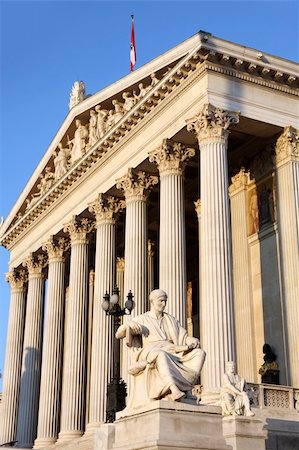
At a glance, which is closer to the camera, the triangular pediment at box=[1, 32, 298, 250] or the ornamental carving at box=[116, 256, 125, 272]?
the triangular pediment at box=[1, 32, 298, 250]

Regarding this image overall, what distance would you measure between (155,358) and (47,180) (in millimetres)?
32529

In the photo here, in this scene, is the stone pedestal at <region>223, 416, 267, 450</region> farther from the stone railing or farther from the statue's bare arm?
the stone railing

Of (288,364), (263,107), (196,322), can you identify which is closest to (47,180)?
(196,322)

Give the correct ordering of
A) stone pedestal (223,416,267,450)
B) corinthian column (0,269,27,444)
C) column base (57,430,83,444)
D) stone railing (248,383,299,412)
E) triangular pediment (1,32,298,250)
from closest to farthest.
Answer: stone pedestal (223,416,267,450), stone railing (248,383,299,412), triangular pediment (1,32,298,250), column base (57,430,83,444), corinthian column (0,269,27,444)

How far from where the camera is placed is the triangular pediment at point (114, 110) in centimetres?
2798

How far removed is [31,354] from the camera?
43000 mm

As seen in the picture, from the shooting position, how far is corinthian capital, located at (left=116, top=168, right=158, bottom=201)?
32844mm

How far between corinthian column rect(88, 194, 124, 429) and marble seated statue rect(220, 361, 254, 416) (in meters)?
12.6

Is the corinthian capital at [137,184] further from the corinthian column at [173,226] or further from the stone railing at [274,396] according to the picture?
the stone railing at [274,396]

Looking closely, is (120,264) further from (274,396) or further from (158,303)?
(158,303)

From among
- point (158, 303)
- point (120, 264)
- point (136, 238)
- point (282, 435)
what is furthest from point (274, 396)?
point (120, 264)

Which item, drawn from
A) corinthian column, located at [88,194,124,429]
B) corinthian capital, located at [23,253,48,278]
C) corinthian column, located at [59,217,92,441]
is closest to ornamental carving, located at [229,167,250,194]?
corinthian column, located at [88,194,124,429]

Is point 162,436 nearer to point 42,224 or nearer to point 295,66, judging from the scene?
point 295,66

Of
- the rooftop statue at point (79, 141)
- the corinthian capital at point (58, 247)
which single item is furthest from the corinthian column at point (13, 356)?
the rooftop statue at point (79, 141)
